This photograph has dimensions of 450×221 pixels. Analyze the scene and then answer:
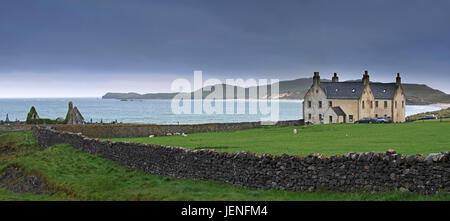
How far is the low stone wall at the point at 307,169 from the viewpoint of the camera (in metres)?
12.9

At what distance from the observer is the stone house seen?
242 ft

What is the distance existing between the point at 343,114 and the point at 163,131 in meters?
36.7

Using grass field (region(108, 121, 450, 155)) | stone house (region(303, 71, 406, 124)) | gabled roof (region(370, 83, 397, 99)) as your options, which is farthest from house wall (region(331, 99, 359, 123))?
grass field (region(108, 121, 450, 155))

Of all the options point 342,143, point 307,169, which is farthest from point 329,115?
point 307,169

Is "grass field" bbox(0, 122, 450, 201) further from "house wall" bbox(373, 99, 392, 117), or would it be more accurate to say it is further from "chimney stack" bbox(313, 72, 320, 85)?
"house wall" bbox(373, 99, 392, 117)

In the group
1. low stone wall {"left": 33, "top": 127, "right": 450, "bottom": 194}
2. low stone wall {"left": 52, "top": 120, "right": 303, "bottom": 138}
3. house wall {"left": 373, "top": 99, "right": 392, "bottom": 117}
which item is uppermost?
house wall {"left": 373, "top": 99, "right": 392, "bottom": 117}

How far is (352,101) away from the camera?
7406 cm

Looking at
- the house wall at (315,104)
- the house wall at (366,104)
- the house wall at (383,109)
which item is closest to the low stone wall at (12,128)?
the house wall at (315,104)

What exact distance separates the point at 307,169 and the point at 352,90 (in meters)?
63.3
